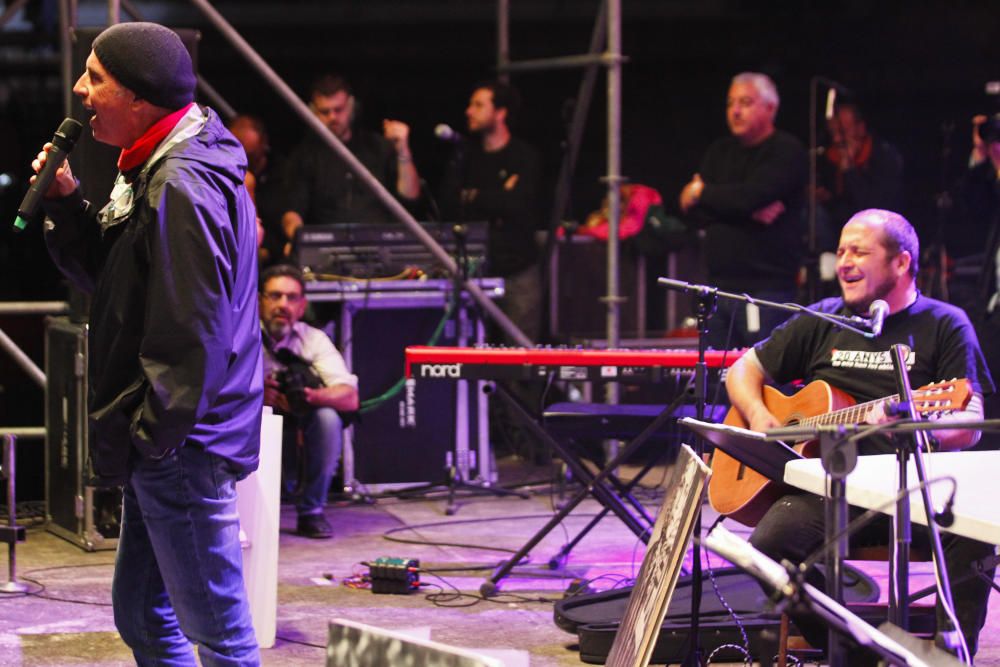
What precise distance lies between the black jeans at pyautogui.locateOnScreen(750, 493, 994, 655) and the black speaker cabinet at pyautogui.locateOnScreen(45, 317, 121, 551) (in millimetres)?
3236

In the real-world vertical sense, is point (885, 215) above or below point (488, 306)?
above

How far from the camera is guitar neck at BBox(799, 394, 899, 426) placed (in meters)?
4.46

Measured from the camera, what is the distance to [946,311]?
191 inches

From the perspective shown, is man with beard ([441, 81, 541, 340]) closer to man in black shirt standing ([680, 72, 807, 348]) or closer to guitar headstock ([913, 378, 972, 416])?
man in black shirt standing ([680, 72, 807, 348])

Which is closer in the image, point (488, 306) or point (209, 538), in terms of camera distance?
point (209, 538)

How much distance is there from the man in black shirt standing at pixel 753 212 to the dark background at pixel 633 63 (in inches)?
154

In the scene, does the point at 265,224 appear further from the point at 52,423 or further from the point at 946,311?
the point at 946,311

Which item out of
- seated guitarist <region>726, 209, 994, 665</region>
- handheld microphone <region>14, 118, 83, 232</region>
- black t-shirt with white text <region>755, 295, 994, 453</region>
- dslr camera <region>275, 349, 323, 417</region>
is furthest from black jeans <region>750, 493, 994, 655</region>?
dslr camera <region>275, 349, 323, 417</region>

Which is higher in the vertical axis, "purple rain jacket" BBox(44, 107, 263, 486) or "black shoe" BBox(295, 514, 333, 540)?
"purple rain jacket" BBox(44, 107, 263, 486)

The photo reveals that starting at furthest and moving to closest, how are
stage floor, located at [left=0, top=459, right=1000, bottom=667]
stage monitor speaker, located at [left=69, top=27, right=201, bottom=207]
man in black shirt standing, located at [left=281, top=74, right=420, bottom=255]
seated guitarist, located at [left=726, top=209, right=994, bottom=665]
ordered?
1. man in black shirt standing, located at [left=281, top=74, right=420, bottom=255]
2. stage monitor speaker, located at [left=69, top=27, right=201, bottom=207]
3. stage floor, located at [left=0, top=459, right=1000, bottom=667]
4. seated guitarist, located at [left=726, top=209, right=994, bottom=665]

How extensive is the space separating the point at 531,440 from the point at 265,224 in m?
2.01

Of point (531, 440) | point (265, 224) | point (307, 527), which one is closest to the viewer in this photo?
point (307, 527)

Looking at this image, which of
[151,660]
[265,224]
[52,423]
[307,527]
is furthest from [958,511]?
[265,224]

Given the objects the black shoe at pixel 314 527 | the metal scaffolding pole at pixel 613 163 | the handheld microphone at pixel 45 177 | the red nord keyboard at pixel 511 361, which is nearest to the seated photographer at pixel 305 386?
the black shoe at pixel 314 527
